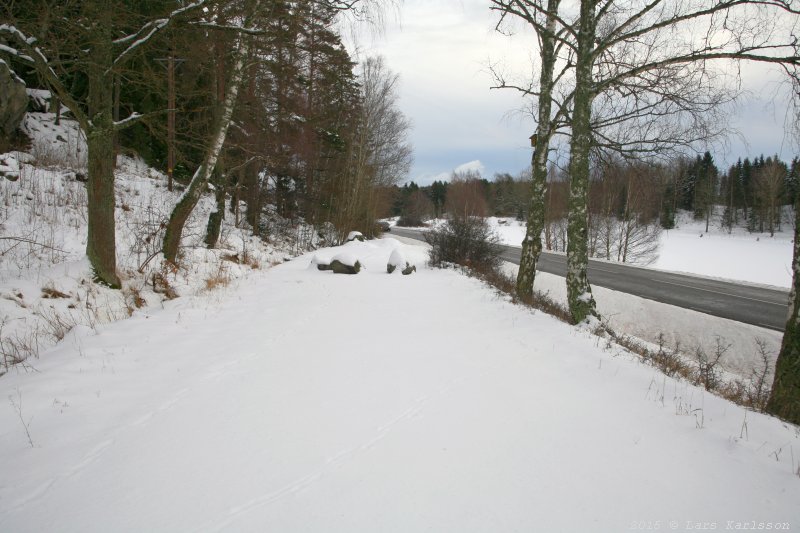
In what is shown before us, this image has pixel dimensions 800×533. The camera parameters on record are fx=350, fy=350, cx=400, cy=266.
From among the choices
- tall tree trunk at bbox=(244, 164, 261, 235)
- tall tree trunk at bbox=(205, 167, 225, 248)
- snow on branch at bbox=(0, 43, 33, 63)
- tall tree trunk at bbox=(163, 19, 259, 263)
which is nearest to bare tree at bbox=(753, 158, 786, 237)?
tall tree trunk at bbox=(244, 164, 261, 235)

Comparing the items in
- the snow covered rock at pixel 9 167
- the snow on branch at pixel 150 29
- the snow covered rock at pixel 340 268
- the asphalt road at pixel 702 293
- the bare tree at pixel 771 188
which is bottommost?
the asphalt road at pixel 702 293

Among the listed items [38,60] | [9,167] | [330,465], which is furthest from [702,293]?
[9,167]

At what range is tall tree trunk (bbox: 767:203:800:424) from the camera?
3.63 metres

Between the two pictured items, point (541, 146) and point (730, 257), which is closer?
point (541, 146)

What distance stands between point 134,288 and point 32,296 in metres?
1.33

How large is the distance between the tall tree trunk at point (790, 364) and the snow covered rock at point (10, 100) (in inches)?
668

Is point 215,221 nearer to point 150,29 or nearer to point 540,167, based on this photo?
point 150,29

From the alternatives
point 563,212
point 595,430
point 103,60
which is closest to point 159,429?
point 595,430

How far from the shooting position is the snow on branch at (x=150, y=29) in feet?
16.8

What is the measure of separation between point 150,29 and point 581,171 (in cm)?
773

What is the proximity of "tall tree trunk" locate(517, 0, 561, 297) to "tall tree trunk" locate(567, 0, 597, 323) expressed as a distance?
1232 millimetres

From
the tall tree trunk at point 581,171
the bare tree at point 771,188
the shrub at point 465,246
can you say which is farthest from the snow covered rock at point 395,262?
the bare tree at point 771,188

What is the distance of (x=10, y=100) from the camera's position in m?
10.0

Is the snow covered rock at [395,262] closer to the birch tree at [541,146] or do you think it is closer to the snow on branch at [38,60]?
the birch tree at [541,146]
